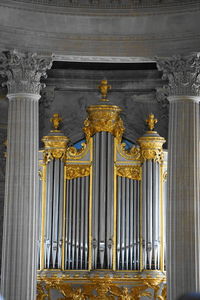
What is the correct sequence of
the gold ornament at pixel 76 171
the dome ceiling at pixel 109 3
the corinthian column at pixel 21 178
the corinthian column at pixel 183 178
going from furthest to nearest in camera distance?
1. the gold ornament at pixel 76 171
2. the dome ceiling at pixel 109 3
3. the corinthian column at pixel 183 178
4. the corinthian column at pixel 21 178

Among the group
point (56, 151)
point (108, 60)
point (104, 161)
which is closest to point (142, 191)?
point (104, 161)

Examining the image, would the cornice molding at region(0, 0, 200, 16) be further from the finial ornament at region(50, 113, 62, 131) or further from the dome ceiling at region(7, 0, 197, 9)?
the finial ornament at region(50, 113, 62, 131)

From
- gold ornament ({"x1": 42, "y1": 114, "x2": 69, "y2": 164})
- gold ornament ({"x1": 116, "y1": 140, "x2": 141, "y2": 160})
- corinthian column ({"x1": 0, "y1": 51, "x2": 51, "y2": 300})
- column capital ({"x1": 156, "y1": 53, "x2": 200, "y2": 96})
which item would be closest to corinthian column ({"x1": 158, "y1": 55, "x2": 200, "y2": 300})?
column capital ({"x1": 156, "y1": 53, "x2": 200, "y2": 96})

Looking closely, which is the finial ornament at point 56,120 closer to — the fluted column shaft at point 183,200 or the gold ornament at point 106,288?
the fluted column shaft at point 183,200

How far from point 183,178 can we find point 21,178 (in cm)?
359

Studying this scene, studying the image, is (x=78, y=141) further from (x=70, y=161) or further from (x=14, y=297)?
(x=14, y=297)

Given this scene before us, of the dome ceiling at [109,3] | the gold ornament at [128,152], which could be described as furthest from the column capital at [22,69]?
the gold ornament at [128,152]

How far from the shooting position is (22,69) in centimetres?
1342

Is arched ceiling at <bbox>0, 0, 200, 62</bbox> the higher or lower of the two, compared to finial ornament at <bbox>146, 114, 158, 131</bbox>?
higher

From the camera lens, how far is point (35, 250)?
42.1 feet

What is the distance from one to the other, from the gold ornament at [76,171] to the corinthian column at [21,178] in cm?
155

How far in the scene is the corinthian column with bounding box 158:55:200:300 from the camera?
41.4 ft

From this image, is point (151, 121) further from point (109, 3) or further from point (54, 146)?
point (109, 3)

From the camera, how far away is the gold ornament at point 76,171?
14.6 meters
